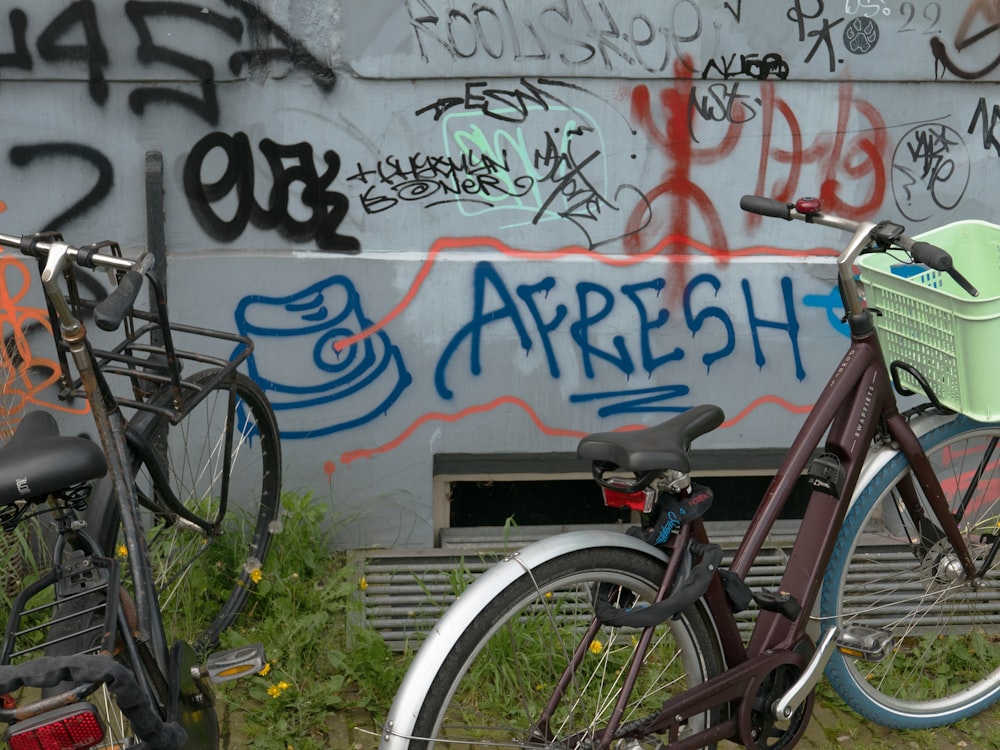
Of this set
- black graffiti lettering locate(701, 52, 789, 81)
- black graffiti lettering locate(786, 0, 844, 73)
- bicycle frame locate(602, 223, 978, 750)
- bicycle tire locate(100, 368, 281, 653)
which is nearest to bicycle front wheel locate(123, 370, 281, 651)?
bicycle tire locate(100, 368, 281, 653)

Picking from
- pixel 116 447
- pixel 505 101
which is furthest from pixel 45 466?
pixel 505 101

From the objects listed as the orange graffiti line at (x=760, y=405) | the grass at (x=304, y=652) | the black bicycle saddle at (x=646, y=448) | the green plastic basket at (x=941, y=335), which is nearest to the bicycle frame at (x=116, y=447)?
the grass at (x=304, y=652)

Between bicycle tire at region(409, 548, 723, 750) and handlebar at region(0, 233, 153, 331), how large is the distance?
3.25 ft

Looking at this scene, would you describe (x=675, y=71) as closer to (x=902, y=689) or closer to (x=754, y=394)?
(x=754, y=394)

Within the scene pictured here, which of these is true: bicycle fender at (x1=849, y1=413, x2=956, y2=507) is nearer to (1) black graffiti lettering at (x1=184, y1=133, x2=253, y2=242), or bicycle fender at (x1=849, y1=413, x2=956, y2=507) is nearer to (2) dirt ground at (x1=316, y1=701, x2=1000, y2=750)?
(2) dirt ground at (x1=316, y1=701, x2=1000, y2=750)

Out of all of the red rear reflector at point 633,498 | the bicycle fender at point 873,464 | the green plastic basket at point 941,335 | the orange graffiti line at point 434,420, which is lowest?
the orange graffiti line at point 434,420

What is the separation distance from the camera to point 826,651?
296cm

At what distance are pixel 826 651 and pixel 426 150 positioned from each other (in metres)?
2.22

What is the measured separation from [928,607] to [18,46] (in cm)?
348

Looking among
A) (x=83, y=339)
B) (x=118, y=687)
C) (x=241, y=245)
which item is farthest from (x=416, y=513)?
(x=118, y=687)

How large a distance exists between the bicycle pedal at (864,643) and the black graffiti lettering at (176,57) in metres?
2.70

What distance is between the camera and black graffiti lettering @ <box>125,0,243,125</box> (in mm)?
3881

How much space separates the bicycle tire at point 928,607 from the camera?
3.18 metres

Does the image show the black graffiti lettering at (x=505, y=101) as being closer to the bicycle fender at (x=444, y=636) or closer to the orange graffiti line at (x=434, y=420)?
the orange graffiti line at (x=434, y=420)
